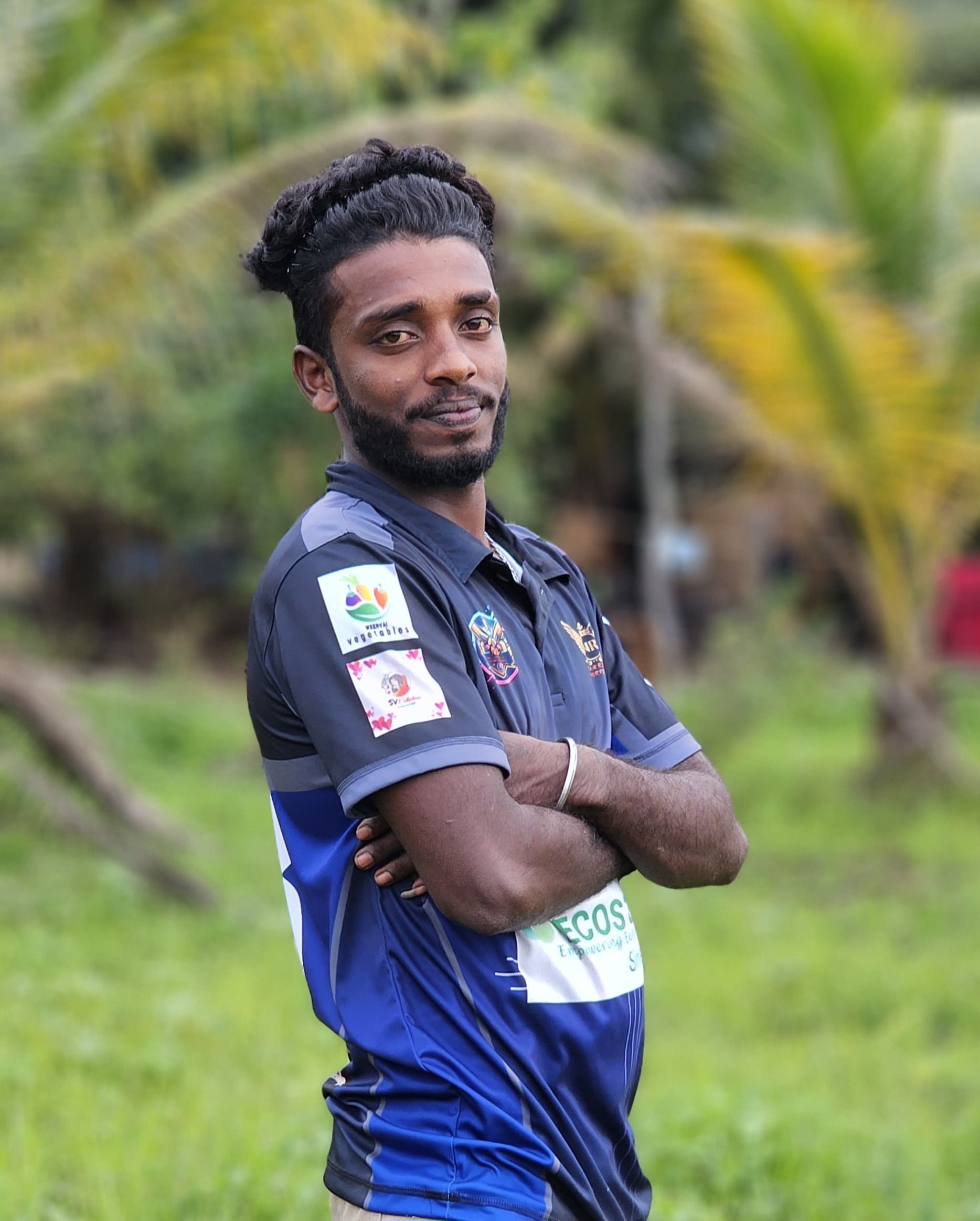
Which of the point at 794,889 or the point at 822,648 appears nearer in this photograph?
the point at 794,889

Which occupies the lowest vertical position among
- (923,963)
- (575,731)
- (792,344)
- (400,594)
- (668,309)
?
(923,963)

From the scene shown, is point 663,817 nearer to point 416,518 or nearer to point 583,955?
point 583,955

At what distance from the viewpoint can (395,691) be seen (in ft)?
6.37

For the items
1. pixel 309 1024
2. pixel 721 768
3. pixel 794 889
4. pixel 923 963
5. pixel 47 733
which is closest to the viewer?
pixel 309 1024

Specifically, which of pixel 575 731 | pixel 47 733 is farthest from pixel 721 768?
pixel 575 731

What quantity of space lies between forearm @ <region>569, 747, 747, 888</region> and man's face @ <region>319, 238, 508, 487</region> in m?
0.44

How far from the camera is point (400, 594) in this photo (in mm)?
1994

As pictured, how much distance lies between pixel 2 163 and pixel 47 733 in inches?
107

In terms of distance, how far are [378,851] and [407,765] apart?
0.46 feet

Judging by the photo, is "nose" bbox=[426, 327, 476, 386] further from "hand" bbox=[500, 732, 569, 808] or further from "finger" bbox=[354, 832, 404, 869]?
"finger" bbox=[354, 832, 404, 869]

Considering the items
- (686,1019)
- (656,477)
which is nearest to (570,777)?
(686,1019)

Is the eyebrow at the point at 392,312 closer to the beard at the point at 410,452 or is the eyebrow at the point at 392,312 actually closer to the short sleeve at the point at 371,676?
the beard at the point at 410,452

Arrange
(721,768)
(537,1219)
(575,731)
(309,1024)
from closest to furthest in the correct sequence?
(537,1219) → (575,731) → (309,1024) → (721,768)

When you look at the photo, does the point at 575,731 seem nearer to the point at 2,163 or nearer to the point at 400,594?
the point at 400,594
